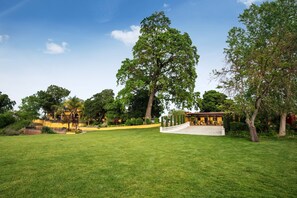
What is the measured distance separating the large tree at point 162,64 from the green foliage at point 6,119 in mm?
15346

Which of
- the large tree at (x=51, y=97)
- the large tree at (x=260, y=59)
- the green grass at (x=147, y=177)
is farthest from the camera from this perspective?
the large tree at (x=51, y=97)

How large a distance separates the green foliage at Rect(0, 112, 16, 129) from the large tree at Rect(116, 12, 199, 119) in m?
15.3

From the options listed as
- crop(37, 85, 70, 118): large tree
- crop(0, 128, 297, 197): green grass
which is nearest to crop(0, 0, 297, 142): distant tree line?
crop(0, 128, 297, 197): green grass

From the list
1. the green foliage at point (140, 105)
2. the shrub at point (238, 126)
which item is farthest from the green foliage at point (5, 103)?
the shrub at point (238, 126)

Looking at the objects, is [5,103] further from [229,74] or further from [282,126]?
[282,126]

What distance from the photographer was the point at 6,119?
80.8 feet

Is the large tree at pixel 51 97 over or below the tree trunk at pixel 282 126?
over

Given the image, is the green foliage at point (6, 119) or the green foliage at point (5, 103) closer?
the green foliage at point (6, 119)

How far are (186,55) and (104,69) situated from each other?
38.1 feet

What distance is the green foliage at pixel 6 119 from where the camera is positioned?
2420 centimetres

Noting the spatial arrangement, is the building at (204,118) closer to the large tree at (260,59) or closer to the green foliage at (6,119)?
the large tree at (260,59)

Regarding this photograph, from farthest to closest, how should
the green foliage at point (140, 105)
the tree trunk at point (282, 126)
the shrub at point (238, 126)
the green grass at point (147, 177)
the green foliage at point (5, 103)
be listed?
the green foliage at point (5, 103) → the green foliage at point (140, 105) → the shrub at point (238, 126) → the tree trunk at point (282, 126) → the green grass at point (147, 177)

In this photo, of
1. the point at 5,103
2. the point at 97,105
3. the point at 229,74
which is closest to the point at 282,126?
the point at 229,74

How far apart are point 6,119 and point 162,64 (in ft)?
74.4
